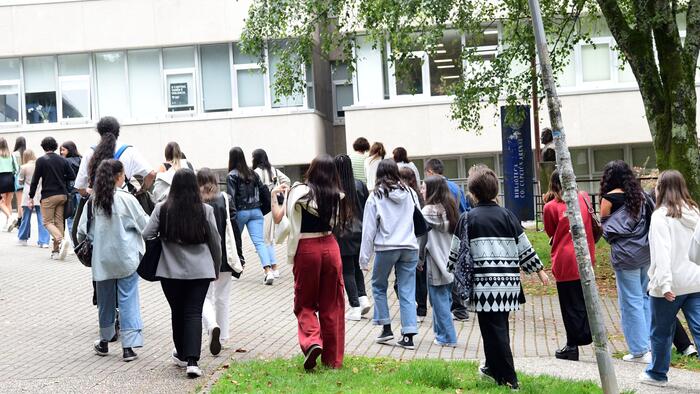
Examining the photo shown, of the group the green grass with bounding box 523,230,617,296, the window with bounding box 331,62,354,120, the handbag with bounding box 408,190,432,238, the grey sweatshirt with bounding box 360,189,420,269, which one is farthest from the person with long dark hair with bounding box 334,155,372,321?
the window with bounding box 331,62,354,120

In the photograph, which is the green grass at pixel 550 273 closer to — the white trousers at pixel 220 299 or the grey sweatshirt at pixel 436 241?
the grey sweatshirt at pixel 436 241

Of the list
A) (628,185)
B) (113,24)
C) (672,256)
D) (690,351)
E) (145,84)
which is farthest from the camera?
(145,84)

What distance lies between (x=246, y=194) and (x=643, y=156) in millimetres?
19031

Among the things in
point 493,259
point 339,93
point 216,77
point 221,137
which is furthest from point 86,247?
point 339,93

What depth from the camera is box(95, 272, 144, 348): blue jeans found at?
1044 cm

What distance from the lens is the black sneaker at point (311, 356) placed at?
9141mm

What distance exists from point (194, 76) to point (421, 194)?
60.3ft

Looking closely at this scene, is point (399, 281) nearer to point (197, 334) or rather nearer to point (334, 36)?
point (197, 334)

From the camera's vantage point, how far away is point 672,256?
912cm

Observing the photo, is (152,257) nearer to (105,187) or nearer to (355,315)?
(105,187)

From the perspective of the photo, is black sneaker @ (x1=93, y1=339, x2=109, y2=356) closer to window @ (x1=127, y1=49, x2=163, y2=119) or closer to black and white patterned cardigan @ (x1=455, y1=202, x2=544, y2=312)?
black and white patterned cardigan @ (x1=455, y1=202, x2=544, y2=312)

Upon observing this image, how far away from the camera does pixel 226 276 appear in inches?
431

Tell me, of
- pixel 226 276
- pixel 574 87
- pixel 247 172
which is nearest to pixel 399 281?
pixel 226 276

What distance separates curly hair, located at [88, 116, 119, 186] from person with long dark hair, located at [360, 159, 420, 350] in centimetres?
281
